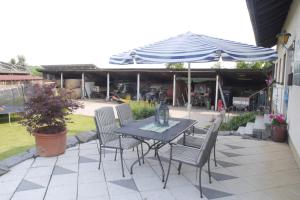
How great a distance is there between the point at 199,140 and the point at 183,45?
155 cm

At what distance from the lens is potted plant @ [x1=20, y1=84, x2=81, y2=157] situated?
174 inches

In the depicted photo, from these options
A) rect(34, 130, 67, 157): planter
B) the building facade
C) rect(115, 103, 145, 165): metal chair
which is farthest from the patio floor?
the building facade

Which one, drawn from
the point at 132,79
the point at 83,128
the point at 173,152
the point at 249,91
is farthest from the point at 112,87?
the point at 173,152

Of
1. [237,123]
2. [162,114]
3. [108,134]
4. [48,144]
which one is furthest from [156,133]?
[237,123]

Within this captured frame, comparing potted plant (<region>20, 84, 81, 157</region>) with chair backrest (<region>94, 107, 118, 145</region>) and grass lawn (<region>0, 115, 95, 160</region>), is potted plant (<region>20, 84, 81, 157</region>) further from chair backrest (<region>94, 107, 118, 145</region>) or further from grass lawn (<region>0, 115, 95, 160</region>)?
grass lawn (<region>0, 115, 95, 160</region>)

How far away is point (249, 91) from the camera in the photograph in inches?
604

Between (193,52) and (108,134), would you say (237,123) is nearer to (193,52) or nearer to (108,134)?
(193,52)

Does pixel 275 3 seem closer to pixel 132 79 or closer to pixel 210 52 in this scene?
pixel 210 52

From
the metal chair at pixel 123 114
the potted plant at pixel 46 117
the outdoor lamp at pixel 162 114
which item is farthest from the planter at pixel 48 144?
the outdoor lamp at pixel 162 114

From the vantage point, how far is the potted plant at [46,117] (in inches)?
174

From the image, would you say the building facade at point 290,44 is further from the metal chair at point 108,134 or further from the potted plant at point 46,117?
the potted plant at point 46,117

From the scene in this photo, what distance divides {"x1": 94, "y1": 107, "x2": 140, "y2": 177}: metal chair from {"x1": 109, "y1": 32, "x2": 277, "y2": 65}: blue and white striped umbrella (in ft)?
3.50

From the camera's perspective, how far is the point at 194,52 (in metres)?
3.73

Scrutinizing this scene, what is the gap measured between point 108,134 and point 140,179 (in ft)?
2.98
